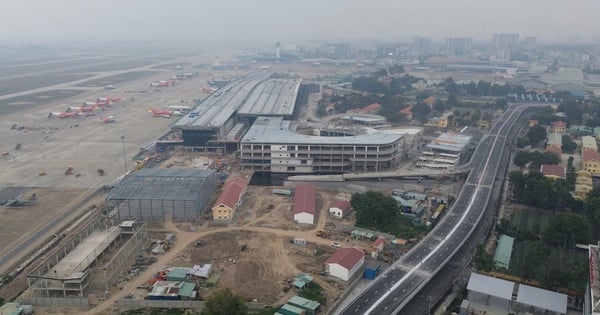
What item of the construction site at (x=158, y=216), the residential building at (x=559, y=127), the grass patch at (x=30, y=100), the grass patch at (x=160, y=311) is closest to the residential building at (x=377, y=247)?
the construction site at (x=158, y=216)

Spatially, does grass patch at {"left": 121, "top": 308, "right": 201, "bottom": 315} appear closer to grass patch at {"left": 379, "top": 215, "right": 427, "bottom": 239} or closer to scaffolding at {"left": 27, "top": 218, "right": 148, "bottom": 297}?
scaffolding at {"left": 27, "top": 218, "right": 148, "bottom": 297}

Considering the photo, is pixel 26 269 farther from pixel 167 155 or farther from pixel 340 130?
pixel 340 130

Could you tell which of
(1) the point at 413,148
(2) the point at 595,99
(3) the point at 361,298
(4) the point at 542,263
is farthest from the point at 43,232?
(2) the point at 595,99

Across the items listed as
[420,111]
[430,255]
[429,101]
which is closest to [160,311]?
[430,255]

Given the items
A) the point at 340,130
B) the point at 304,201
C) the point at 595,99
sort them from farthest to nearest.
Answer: the point at 595,99 < the point at 340,130 < the point at 304,201

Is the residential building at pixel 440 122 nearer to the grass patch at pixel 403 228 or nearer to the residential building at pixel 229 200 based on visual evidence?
the grass patch at pixel 403 228

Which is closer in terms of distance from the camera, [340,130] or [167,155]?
[167,155]
